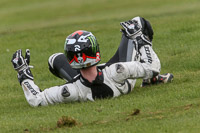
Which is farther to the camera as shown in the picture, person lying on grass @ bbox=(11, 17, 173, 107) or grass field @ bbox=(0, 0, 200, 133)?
person lying on grass @ bbox=(11, 17, 173, 107)

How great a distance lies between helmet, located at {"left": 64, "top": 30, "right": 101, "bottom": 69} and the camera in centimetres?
776

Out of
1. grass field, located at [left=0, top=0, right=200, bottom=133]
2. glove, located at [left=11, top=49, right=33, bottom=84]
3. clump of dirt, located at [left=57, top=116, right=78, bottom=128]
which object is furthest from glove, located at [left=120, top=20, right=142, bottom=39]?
clump of dirt, located at [left=57, top=116, right=78, bottom=128]

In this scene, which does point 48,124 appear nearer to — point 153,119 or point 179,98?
point 153,119

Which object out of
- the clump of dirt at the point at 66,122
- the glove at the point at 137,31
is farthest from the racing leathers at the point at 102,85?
the clump of dirt at the point at 66,122

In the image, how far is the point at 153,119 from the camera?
643 centimetres

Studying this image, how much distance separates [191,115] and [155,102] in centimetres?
96

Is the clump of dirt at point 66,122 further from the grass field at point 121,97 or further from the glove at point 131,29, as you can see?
the glove at point 131,29

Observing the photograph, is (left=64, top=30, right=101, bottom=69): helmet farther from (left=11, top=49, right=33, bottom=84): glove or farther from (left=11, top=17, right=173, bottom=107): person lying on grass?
(left=11, top=49, right=33, bottom=84): glove

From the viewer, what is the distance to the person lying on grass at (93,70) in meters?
7.82

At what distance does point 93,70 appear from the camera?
316 inches

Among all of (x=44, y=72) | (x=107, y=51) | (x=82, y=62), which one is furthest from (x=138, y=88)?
(x=107, y=51)

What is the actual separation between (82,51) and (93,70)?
0.43 metres

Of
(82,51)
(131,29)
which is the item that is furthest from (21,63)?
(131,29)

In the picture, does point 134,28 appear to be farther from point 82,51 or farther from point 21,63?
point 21,63
